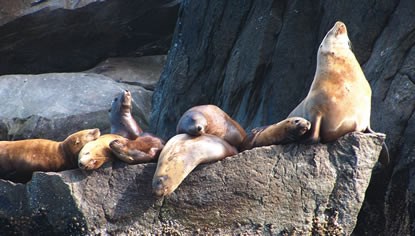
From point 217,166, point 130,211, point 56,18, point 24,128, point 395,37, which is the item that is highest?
point 395,37

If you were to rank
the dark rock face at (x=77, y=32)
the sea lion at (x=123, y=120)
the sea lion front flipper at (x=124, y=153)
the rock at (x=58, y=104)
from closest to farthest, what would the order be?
the sea lion front flipper at (x=124, y=153), the sea lion at (x=123, y=120), the rock at (x=58, y=104), the dark rock face at (x=77, y=32)

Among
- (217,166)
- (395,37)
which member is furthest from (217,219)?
(395,37)

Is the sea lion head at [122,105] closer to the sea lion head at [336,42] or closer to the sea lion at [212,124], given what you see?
the sea lion at [212,124]

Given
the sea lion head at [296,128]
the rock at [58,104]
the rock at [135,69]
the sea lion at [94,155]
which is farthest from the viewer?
the rock at [135,69]

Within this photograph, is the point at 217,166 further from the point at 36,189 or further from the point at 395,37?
the point at 395,37

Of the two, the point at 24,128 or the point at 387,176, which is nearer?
the point at 387,176

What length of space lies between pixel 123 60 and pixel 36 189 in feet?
27.1

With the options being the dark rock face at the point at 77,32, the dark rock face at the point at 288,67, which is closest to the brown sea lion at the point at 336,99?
the dark rock face at the point at 288,67

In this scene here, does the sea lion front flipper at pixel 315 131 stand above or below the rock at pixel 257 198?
above

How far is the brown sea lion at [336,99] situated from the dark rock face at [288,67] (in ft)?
2.25

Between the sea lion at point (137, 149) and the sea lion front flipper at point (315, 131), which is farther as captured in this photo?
the sea lion at point (137, 149)

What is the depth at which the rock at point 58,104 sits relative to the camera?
13.8 m

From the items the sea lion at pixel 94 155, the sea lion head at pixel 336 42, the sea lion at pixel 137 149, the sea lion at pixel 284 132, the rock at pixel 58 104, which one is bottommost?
the rock at pixel 58 104

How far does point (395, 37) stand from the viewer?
8.59 m
